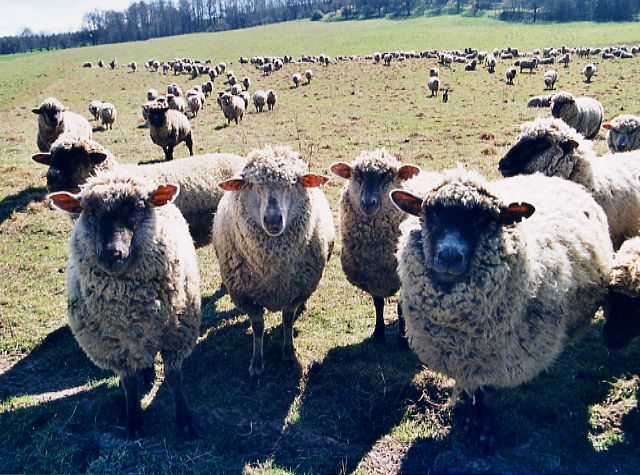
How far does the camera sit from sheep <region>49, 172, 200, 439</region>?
3.68 metres

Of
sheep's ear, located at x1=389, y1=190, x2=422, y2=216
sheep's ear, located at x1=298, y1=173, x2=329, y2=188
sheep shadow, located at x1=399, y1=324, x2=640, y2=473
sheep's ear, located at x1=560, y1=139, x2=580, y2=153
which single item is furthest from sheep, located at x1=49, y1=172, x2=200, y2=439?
sheep's ear, located at x1=560, y1=139, x2=580, y2=153

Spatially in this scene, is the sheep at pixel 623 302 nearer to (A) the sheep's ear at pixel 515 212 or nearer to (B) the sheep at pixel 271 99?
(A) the sheep's ear at pixel 515 212

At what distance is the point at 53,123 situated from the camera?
11.5 metres

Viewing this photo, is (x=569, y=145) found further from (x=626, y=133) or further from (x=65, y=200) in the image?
(x=65, y=200)

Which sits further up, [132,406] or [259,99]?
[259,99]

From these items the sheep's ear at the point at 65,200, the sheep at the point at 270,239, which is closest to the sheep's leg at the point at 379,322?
the sheep at the point at 270,239

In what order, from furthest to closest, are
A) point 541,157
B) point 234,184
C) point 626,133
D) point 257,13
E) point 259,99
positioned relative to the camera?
point 257,13, point 259,99, point 626,133, point 541,157, point 234,184

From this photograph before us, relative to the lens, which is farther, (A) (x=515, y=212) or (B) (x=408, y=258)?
(B) (x=408, y=258)

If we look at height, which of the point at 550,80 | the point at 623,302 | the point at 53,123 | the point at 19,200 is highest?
the point at 550,80

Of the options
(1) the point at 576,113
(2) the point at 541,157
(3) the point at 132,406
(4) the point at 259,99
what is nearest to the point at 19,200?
(3) the point at 132,406

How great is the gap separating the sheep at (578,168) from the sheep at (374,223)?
1.40 meters

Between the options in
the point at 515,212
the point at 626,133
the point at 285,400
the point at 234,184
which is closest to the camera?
the point at 515,212

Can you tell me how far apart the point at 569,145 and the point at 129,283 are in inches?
193

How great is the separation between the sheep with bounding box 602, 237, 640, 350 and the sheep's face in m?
1.52
